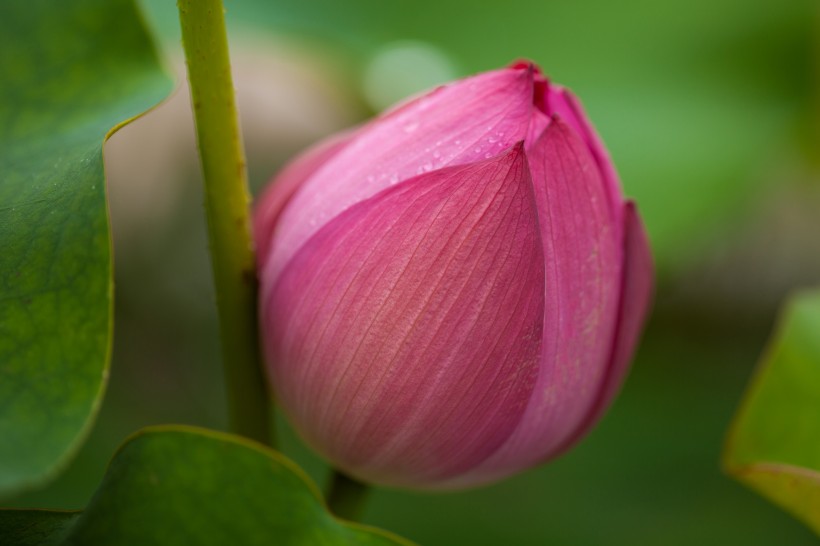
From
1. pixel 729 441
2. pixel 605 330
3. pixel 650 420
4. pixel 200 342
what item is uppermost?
pixel 605 330

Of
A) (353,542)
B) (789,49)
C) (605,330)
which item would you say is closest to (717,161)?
(789,49)

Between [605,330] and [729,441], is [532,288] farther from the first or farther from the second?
[729,441]

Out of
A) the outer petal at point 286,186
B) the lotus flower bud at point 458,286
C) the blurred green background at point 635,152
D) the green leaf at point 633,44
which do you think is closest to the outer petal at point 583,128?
the lotus flower bud at point 458,286

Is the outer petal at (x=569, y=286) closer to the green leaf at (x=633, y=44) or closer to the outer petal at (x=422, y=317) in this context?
the outer petal at (x=422, y=317)

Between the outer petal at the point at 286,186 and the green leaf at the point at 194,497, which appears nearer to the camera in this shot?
the green leaf at the point at 194,497

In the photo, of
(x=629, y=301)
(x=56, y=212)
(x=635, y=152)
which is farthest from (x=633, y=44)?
(x=56, y=212)
